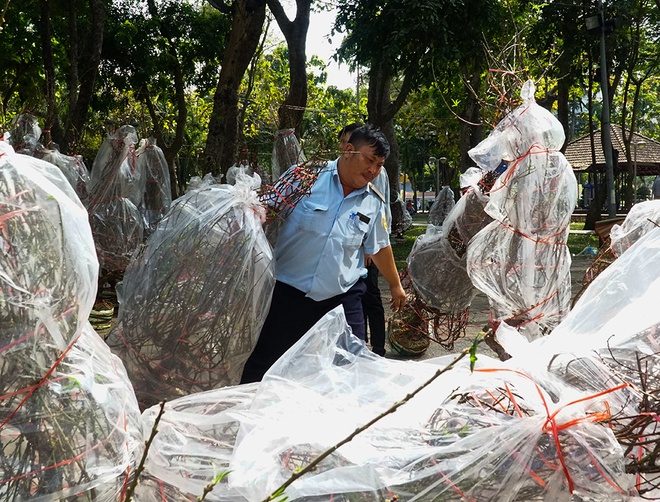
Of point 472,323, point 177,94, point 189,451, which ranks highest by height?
point 177,94

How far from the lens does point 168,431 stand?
83.0 inches

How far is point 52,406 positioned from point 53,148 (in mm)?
7217

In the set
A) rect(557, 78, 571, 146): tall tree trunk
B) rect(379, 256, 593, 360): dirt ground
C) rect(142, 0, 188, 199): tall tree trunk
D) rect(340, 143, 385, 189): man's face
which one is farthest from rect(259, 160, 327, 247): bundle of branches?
rect(557, 78, 571, 146): tall tree trunk

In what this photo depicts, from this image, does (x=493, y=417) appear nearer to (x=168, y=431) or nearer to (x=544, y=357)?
(x=544, y=357)

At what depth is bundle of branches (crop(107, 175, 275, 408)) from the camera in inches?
127

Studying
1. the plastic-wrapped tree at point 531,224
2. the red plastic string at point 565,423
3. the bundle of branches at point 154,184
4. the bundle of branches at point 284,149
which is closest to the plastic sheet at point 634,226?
the plastic-wrapped tree at point 531,224

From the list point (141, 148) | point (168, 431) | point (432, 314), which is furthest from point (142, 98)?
point (168, 431)

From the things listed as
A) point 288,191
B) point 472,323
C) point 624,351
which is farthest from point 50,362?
point 472,323

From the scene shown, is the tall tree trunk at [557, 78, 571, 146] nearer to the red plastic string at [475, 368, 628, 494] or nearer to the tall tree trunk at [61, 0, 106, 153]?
the tall tree trunk at [61, 0, 106, 153]

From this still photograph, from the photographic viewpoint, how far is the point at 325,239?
363cm

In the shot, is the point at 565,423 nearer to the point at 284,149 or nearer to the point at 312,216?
the point at 312,216

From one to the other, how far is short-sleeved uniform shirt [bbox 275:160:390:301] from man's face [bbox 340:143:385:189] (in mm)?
62

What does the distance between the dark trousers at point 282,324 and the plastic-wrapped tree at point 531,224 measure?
1423 millimetres

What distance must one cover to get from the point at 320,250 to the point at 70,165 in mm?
5235
